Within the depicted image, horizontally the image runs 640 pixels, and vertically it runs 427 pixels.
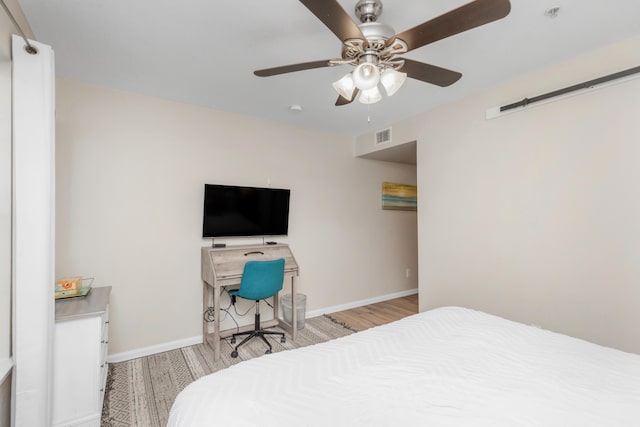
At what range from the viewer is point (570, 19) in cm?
173

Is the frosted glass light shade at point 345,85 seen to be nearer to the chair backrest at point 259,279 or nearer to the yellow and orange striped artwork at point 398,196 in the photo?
the chair backrest at point 259,279

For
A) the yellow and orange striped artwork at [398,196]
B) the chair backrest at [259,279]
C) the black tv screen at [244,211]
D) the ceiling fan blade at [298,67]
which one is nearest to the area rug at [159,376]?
the chair backrest at [259,279]

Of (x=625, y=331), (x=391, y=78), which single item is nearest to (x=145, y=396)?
(x=391, y=78)

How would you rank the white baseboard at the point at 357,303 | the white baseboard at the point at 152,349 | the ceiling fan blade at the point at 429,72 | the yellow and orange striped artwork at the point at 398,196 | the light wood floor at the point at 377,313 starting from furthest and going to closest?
the yellow and orange striped artwork at the point at 398,196, the white baseboard at the point at 357,303, the light wood floor at the point at 377,313, the white baseboard at the point at 152,349, the ceiling fan blade at the point at 429,72

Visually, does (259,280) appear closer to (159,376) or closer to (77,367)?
(159,376)

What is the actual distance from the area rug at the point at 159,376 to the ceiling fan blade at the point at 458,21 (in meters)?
2.65

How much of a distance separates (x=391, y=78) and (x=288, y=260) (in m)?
2.21

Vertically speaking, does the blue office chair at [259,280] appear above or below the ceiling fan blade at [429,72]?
below

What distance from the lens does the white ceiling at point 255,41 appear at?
5.35ft

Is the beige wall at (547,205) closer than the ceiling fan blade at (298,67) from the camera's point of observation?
No

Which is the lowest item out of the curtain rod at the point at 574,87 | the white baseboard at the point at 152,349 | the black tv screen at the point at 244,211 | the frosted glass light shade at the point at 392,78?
the white baseboard at the point at 152,349

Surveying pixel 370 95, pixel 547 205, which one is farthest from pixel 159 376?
pixel 547 205

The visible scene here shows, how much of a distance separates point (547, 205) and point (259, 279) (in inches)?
98.2

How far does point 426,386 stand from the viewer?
1.09 metres
